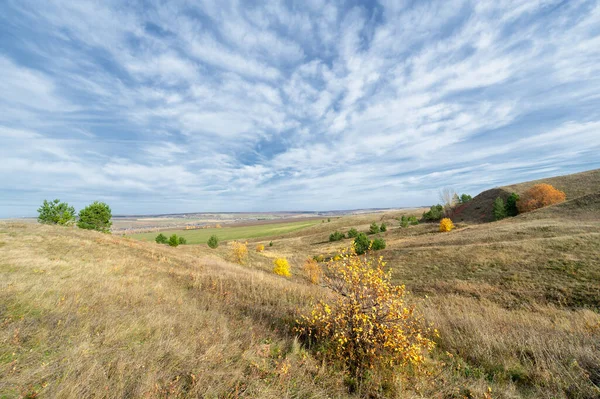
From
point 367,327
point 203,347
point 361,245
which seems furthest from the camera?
point 361,245

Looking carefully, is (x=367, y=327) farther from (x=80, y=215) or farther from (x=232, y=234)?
(x=232, y=234)

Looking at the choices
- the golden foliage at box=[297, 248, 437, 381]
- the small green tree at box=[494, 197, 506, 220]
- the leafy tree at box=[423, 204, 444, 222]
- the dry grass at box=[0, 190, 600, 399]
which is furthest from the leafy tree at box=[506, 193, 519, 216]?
the golden foliage at box=[297, 248, 437, 381]

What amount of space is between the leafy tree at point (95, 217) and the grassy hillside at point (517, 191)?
103m

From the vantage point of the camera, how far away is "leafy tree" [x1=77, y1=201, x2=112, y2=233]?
53963mm

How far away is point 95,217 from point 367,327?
69.7 meters

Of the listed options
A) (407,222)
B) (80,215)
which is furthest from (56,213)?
(407,222)

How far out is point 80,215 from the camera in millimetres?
54500

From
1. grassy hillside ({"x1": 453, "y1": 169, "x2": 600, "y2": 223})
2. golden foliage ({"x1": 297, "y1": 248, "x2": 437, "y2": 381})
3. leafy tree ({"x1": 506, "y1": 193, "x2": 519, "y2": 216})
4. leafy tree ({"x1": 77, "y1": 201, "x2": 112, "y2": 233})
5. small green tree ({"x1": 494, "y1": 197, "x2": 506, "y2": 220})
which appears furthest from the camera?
leafy tree ({"x1": 506, "y1": 193, "x2": 519, "y2": 216})

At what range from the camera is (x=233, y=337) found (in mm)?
5824

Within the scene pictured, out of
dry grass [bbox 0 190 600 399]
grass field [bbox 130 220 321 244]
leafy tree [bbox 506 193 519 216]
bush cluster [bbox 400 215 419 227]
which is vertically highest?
leafy tree [bbox 506 193 519 216]

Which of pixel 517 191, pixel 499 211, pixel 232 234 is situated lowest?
pixel 232 234

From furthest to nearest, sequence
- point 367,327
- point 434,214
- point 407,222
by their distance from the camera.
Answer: point 434,214 → point 407,222 → point 367,327

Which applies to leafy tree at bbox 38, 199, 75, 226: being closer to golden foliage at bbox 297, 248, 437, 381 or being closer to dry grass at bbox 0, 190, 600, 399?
dry grass at bbox 0, 190, 600, 399

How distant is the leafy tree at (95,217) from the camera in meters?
54.0
